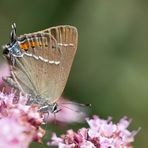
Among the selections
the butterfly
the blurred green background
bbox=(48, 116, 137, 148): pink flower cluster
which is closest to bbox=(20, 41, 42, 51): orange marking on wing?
the butterfly

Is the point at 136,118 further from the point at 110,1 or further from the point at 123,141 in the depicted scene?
the point at 123,141

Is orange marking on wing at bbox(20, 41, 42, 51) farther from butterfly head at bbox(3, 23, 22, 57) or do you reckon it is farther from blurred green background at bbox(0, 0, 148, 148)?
blurred green background at bbox(0, 0, 148, 148)

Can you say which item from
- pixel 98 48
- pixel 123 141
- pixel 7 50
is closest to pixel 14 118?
pixel 7 50

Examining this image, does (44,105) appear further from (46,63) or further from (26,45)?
(26,45)

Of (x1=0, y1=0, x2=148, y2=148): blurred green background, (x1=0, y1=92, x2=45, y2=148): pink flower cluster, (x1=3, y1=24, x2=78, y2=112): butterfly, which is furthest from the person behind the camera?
(x1=0, y1=0, x2=148, y2=148): blurred green background

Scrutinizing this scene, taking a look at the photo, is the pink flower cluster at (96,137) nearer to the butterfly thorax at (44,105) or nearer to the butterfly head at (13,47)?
the butterfly thorax at (44,105)

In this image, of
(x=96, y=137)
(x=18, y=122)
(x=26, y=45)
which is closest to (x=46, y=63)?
(x=26, y=45)

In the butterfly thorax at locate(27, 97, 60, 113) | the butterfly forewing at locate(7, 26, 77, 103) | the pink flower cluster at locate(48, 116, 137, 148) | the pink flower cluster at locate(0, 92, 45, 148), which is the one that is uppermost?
the butterfly forewing at locate(7, 26, 77, 103)
